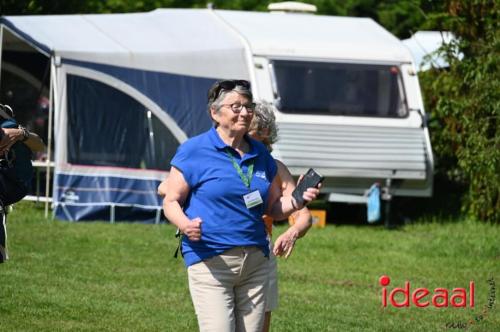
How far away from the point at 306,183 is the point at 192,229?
0.61 m

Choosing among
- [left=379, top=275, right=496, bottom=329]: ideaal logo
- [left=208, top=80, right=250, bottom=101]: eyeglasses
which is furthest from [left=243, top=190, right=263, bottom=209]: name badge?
[left=379, top=275, right=496, bottom=329]: ideaal logo

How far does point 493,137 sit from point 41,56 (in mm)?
7253

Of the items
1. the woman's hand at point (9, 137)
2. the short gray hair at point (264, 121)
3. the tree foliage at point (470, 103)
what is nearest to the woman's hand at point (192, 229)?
the short gray hair at point (264, 121)

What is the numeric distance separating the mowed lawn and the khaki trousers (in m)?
2.87

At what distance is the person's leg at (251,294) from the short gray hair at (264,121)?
980 mm

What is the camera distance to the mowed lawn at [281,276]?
8.88 meters

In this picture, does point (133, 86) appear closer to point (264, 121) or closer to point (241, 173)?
point (264, 121)

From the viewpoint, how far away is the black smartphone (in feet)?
18.3

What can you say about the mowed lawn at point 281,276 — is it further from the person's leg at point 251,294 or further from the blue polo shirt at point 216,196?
the blue polo shirt at point 216,196

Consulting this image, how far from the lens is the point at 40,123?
1745 cm

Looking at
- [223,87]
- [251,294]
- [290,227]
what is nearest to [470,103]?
[290,227]

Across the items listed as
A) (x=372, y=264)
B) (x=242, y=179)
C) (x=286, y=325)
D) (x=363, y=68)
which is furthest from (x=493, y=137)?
(x=242, y=179)

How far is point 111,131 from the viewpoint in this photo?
15156mm

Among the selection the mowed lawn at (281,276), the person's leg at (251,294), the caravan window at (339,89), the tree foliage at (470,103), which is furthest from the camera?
the caravan window at (339,89)
